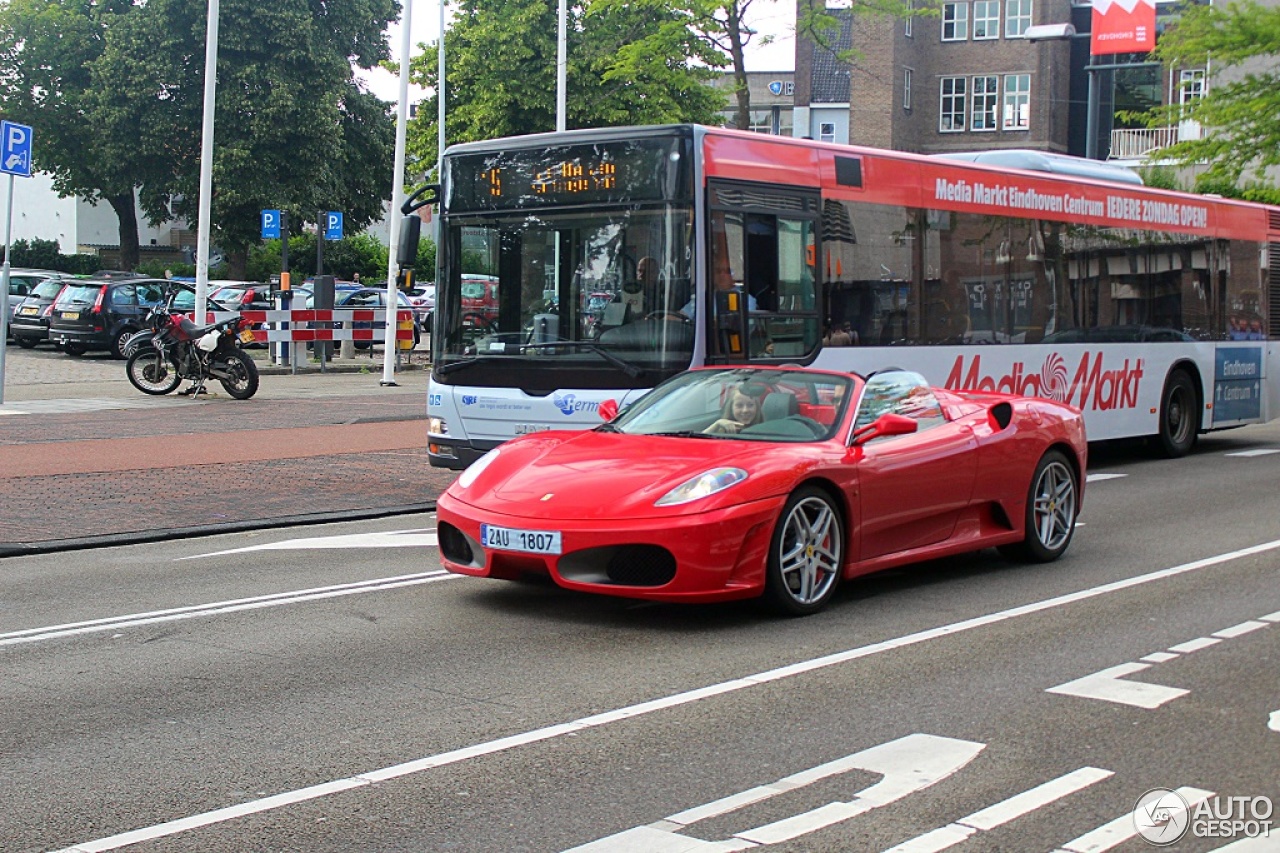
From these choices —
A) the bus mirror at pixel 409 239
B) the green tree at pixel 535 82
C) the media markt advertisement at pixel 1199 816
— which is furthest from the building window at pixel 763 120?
the media markt advertisement at pixel 1199 816

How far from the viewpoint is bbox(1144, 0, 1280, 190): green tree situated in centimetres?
2906

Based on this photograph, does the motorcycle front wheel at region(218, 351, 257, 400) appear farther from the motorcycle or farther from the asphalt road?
the asphalt road

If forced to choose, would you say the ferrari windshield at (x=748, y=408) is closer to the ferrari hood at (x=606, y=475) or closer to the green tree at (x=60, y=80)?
the ferrari hood at (x=606, y=475)

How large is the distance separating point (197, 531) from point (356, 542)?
1.28 m

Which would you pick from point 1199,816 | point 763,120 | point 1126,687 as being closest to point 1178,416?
point 1126,687

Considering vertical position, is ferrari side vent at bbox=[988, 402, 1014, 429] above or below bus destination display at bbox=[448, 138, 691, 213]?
below

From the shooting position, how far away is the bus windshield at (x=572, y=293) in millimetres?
11836

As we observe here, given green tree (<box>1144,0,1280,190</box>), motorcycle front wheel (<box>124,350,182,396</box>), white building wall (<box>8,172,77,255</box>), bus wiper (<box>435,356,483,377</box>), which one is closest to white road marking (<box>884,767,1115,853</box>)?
bus wiper (<box>435,356,483,377</box>)

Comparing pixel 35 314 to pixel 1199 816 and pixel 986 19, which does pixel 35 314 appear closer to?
pixel 1199 816

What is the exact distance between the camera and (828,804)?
4.93 metres

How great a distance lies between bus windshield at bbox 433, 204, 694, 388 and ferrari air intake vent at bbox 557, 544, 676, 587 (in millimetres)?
4242

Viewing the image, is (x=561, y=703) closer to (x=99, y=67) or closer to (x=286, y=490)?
(x=286, y=490)

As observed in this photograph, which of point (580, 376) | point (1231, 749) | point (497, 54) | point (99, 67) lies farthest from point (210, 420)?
point (99, 67)

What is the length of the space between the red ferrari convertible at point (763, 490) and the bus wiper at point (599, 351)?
2.44 m
